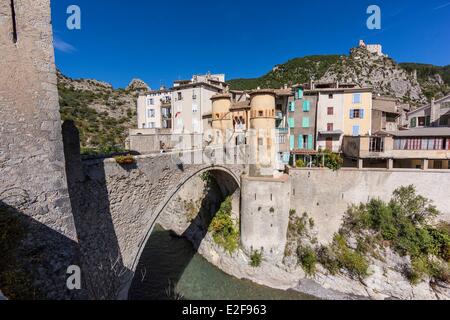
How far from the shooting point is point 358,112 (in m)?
25.0

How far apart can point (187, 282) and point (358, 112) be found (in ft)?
82.1

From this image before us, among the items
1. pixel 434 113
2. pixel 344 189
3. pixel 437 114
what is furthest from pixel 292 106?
pixel 437 114

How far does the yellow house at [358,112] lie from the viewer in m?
24.6

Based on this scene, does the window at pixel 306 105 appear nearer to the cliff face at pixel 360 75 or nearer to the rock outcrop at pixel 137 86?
the cliff face at pixel 360 75

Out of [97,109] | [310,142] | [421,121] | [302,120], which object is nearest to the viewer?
[310,142]

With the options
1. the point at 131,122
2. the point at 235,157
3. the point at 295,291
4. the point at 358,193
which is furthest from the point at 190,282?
the point at 131,122

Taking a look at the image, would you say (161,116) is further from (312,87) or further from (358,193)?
(358,193)

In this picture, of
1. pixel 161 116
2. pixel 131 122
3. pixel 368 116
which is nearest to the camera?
pixel 368 116

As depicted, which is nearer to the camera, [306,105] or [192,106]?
[306,105]

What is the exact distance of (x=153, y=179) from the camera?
34.5ft

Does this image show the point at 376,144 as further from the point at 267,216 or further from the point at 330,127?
the point at 267,216

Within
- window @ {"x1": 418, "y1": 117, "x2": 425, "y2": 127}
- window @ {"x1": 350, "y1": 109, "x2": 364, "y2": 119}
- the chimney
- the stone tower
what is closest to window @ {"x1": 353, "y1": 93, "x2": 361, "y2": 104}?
window @ {"x1": 350, "y1": 109, "x2": 364, "y2": 119}

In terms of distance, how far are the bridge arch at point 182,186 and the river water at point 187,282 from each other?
221 centimetres
